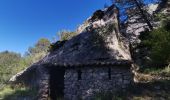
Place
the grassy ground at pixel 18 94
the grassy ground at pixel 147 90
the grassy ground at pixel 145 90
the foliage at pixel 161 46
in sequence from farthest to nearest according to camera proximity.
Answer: the grassy ground at pixel 18 94, the foliage at pixel 161 46, the grassy ground at pixel 145 90, the grassy ground at pixel 147 90

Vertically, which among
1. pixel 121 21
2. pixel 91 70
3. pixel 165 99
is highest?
pixel 121 21

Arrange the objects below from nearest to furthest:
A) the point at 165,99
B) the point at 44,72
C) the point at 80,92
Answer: the point at 165,99 → the point at 80,92 → the point at 44,72

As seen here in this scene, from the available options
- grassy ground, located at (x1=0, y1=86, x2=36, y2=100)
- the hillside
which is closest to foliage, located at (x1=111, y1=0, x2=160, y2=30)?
the hillside

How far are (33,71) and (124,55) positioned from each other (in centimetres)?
950

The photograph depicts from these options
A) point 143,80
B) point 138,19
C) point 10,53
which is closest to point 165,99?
point 143,80

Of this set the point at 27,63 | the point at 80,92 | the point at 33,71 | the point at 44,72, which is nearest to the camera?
the point at 80,92

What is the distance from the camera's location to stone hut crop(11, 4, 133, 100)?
63.7ft

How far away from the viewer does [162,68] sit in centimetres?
2475

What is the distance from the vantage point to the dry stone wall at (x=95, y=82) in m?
19.3

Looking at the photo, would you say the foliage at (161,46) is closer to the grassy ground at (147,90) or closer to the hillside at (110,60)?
the hillside at (110,60)

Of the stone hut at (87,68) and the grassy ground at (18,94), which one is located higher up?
the stone hut at (87,68)

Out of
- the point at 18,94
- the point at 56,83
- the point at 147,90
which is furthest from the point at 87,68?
the point at 18,94

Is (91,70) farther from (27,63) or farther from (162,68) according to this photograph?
(27,63)

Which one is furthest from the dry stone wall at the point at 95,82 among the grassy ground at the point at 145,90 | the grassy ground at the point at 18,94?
the grassy ground at the point at 18,94
